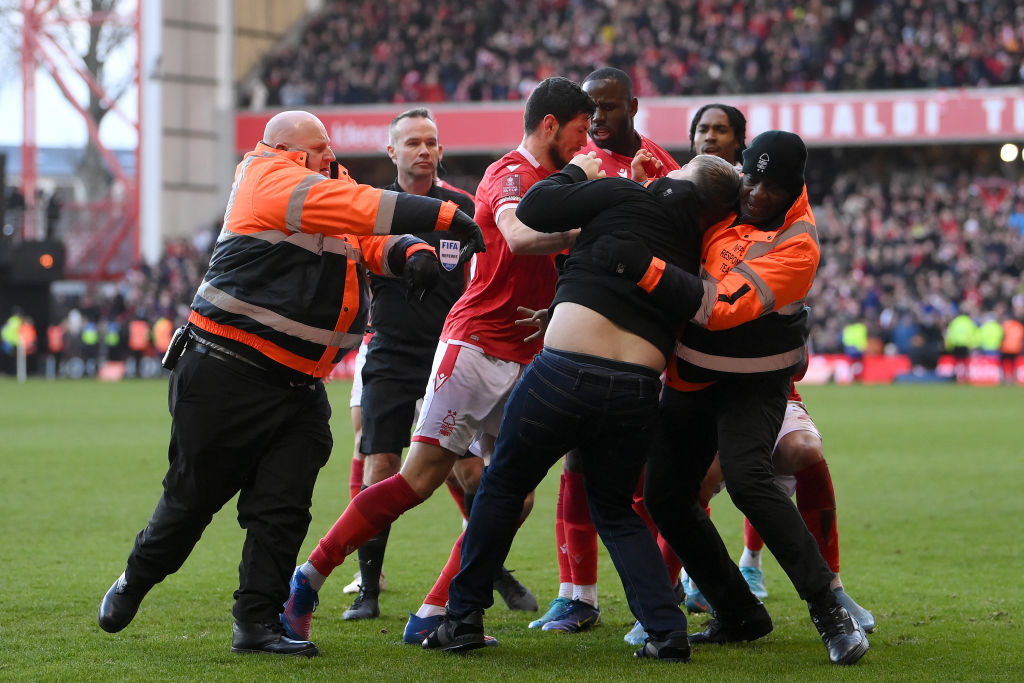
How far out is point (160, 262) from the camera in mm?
34031

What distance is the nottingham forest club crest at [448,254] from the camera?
265 inches

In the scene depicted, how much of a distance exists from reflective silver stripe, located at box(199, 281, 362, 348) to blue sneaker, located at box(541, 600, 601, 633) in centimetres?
164

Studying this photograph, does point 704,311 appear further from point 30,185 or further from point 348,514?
point 30,185

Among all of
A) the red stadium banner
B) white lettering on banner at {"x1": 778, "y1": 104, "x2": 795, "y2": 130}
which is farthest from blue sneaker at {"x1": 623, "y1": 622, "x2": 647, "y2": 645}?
white lettering on banner at {"x1": 778, "y1": 104, "x2": 795, "y2": 130}

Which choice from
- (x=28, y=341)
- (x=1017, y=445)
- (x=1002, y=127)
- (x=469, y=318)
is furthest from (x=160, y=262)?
(x=469, y=318)

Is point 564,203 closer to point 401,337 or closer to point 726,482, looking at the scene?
point 726,482

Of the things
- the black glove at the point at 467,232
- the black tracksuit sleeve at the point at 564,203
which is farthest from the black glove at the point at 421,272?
the black tracksuit sleeve at the point at 564,203

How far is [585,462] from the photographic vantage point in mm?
5207

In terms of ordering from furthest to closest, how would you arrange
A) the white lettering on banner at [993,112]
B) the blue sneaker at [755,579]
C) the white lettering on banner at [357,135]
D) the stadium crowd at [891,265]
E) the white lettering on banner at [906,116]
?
the white lettering on banner at [357,135] < the white lettering on banner at [906,116] < the white lettering on banner at [993,112] < the stadium crowd at [891,265] < the blue sneaker at [755,579]

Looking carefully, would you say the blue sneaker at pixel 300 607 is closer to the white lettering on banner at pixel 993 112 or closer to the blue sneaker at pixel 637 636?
the blue sneaker at pixel 637 636

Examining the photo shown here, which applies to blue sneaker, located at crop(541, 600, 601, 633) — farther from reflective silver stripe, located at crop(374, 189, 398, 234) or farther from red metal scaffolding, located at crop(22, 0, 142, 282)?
red metal scaffolding, located at crop(22, 0, 142, 282)

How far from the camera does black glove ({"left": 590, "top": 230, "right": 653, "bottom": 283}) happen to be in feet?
16.1

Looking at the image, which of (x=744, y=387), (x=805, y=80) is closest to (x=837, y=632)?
(x=744, y=387)

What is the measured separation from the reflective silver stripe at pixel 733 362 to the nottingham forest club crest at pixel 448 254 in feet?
5.81
